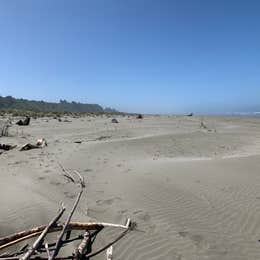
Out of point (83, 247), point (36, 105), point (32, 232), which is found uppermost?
point (36, 105)

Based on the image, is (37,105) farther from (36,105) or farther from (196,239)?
(196,239)

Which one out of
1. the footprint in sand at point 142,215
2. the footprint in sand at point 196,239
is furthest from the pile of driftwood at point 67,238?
the footprint in sand at point 196,239

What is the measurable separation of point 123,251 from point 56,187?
297cm

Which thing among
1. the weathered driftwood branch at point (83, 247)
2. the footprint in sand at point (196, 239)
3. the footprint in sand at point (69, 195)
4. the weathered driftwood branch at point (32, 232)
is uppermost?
the weathered driftwood branch at point (32, 232)

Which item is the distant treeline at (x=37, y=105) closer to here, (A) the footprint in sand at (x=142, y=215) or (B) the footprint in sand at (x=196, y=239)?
(A) the footprint in sand at (x=142, y=215)

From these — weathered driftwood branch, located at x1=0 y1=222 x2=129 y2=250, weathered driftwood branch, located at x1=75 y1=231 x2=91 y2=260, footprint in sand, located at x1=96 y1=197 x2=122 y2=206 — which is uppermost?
weathered driftwood branch, located at x1=0 y1=222 x2=129 y2=250

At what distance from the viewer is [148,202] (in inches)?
225

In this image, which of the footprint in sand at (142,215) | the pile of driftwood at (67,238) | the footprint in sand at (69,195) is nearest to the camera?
the pile of driftwood at (67,238)

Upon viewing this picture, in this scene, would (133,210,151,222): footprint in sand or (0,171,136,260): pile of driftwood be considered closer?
(0,171,136,260): pile of driftwood

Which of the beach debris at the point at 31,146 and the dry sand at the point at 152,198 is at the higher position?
the beach debris at the point at 31,146

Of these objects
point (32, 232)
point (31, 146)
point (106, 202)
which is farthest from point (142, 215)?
point (31, 146)

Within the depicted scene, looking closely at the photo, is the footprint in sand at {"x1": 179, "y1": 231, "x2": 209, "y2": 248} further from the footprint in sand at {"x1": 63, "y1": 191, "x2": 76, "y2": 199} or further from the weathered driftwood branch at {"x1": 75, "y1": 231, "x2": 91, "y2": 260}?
the footprint in sand at {"x1": 63, "y1": 191, "x2": 76, "y2": 199}

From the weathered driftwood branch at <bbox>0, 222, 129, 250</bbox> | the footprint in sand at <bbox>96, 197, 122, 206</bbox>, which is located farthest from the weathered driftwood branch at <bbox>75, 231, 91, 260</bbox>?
the footprint in sand at <bbox>96, 197, 122, 206</bbox>

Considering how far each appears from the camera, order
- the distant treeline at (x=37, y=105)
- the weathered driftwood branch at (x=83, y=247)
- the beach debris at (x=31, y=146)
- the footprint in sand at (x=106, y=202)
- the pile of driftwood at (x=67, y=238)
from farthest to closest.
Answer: the distant treeline at (x=37, y=105) < the beach debris at (x=31, y=146) < the footprint in sand at (x=106, y=202) < the weathered driftwood branch at (x=83, y=247) < the pile of driftwood at (x=67, y=238)
